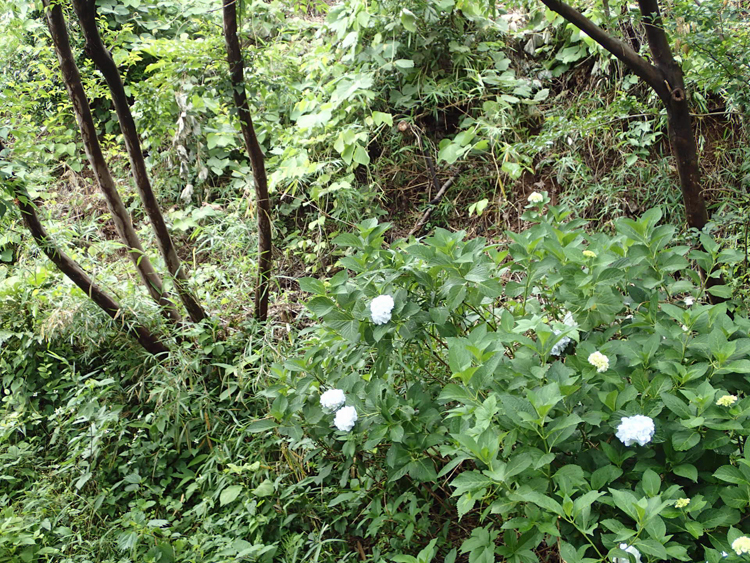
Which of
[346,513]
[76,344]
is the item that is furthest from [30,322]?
[346,513]

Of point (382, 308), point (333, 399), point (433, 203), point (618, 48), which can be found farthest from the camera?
point (433, 203)

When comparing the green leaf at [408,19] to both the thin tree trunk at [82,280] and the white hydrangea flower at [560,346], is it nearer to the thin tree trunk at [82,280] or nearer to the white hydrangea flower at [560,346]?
the thin tree trunk at [82,280]

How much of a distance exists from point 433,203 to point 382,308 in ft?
7.07

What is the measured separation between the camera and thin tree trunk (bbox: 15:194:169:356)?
2.62 m

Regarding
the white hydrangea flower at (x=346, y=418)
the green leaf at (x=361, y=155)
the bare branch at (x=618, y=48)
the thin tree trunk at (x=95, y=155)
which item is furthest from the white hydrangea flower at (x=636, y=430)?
the green leaf at (x=361, y=155)

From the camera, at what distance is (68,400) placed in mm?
2859

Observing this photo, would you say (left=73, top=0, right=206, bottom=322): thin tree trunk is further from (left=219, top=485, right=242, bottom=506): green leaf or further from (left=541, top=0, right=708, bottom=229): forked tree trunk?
(left=541, top=0, right=708, bottom=229): forked tree trunk

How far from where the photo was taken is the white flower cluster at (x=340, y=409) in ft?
5.53

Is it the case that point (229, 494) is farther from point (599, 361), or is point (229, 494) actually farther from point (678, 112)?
point (678, 112)

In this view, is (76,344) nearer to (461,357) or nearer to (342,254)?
(342,254)

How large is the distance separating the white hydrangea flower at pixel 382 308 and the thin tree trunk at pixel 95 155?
1.67m

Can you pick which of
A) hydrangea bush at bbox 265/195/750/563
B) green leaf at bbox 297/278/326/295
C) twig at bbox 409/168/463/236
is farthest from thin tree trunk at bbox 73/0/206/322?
twig at bbox 409/168/463/236

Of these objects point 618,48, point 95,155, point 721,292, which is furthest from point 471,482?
point 95,155

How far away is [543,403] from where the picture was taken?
132 cm
